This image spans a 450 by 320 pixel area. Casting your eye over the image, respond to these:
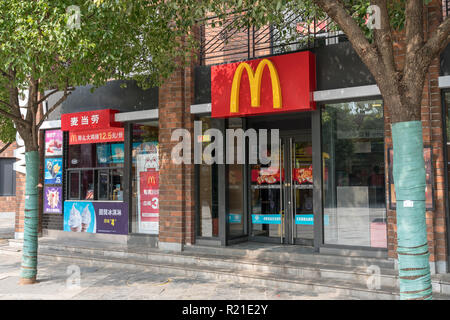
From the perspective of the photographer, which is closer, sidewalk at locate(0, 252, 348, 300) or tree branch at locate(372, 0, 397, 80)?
tree branch at locate(372, 0, 397, 80)

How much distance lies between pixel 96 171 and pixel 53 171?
162 cm

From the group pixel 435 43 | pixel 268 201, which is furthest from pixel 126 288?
pixel 435 43

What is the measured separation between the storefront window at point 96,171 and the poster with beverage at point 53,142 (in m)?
0.37

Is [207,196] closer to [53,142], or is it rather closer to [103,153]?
[103,153]

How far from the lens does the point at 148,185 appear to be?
34.2ft

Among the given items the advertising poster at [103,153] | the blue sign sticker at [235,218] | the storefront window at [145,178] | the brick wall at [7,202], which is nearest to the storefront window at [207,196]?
the blue sign sticker at [235,218]

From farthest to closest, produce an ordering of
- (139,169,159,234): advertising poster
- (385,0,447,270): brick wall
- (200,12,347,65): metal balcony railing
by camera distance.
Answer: (139,169,159,234): advertising poster < (200,12,347,65): metal balcony railing < (385,0,447,270): brick wall

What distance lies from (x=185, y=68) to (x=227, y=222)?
3557 mm

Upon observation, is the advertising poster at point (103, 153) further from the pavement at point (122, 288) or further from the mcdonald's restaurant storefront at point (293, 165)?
the pavement at point (122, 288)

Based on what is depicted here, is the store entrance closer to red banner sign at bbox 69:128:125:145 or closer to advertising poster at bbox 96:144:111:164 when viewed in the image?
red banner sign at bbox 69:128:125:145

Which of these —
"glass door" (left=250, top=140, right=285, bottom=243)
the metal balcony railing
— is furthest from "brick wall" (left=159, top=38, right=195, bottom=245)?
"glass door" (left=250, top=140, right=285, bottom=243)

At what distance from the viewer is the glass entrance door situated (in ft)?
29.7

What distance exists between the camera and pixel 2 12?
6.36 m

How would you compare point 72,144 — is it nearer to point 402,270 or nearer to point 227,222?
point 227,222
